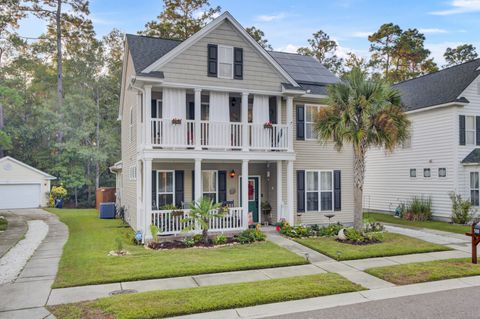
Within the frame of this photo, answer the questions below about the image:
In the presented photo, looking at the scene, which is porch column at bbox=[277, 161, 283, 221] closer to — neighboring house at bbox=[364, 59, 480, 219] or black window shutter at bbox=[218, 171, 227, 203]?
black window shutter at bbox=[218, 171, 227, 203]

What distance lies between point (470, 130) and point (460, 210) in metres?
4.27

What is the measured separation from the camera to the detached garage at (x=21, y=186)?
84.2ft

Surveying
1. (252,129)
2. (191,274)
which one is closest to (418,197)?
(252,129)

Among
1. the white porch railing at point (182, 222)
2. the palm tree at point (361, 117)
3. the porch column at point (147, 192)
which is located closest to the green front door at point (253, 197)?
the white porch railing at point (182, 222)

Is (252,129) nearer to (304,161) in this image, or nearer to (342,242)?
(304,161)

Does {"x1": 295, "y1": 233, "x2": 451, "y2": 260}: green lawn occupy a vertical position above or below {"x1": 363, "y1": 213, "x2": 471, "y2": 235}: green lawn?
above

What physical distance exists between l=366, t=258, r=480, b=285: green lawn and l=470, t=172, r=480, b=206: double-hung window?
9458mm

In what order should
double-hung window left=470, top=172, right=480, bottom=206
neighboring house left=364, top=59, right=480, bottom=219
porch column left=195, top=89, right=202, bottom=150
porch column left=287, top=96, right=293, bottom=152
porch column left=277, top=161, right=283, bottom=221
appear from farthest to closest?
double-hung window left=470, top=172, right=480, bottom=206 < neighboring house left=364, top=59, right=480, bottom=219 < porch column left=277, top=161, right=283, bottom=221 < porch column left=287, top=96, right=293, bottom=152 < porch column left=195, top=89, right=202, bottom=150

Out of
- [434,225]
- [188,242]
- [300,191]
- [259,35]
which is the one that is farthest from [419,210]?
[259,35]

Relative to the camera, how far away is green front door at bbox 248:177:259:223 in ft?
50.8

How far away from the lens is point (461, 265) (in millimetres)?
9305

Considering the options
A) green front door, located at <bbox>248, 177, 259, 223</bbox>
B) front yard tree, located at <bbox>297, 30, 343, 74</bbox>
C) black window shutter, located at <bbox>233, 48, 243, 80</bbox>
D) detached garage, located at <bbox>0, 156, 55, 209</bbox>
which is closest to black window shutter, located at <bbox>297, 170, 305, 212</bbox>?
green front door, located at <bbox>248, 177, 259, 223</bbox>

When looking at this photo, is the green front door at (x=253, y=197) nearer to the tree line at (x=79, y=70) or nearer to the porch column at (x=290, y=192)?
the porch column at (x=290, y=192)

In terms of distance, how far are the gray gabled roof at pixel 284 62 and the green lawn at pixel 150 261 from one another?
6.21 meters
